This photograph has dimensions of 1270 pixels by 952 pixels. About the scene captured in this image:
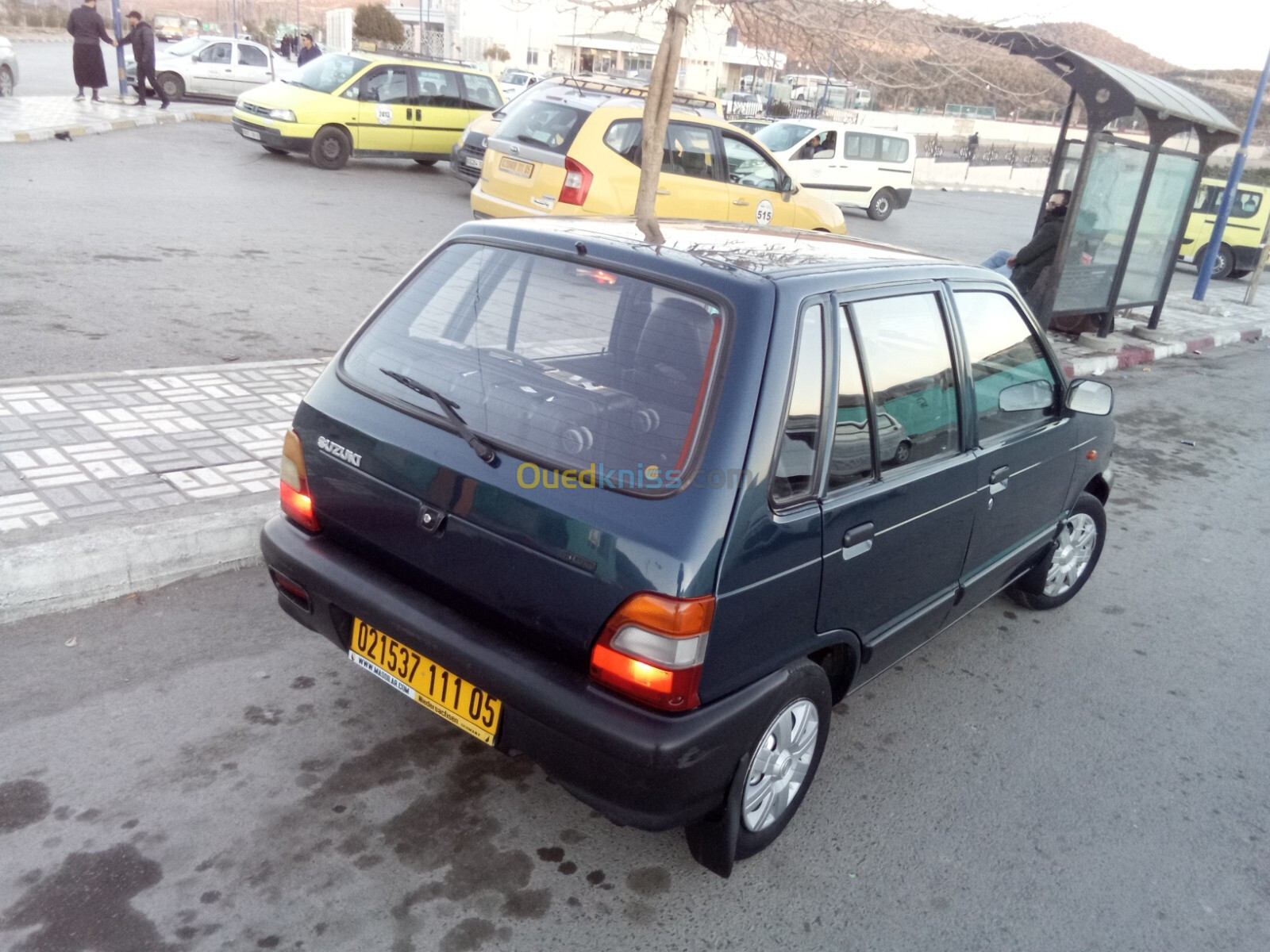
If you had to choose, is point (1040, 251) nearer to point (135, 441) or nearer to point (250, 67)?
point (135, 441)

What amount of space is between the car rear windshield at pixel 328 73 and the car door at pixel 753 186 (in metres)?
7.66

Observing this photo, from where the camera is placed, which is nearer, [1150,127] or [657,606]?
[657,606]

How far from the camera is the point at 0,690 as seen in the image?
325 cm

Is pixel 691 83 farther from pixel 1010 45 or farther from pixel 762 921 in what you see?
pixel 762 921

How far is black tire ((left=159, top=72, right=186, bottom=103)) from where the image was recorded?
22.2m

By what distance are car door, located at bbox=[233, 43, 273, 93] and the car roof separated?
23.1 meters

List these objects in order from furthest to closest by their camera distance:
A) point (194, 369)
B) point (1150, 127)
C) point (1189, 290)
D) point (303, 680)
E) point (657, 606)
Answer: point (1189, 290), point (1150, 127), point (194, 369), point (303, 680), point (657, 606)

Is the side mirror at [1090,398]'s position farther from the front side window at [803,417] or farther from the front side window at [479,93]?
the front side window at [479,93]

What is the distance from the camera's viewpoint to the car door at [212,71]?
22594 mm

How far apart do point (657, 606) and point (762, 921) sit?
103cm

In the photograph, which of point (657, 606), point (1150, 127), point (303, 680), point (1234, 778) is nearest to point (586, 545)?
point (657, 606)

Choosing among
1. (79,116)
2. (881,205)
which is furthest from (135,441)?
(881,205)

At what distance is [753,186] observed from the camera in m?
11.1

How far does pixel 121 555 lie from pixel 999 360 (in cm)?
351
